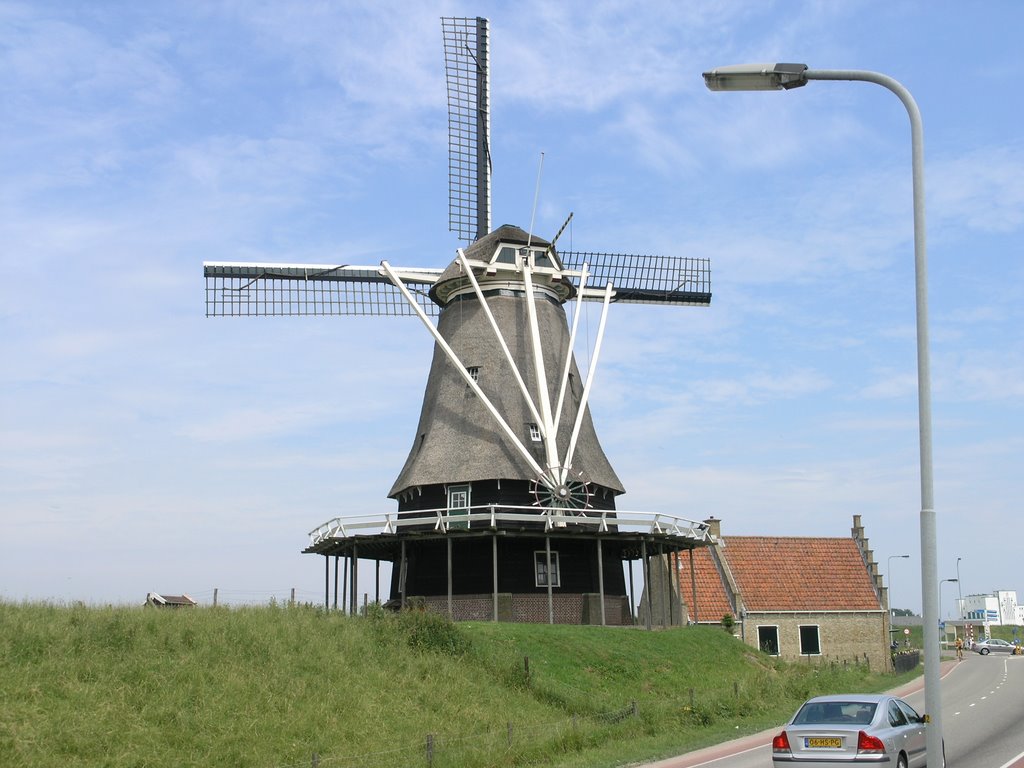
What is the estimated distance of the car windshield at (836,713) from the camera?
1541 cm

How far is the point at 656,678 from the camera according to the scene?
103 feet

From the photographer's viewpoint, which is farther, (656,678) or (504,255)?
(504,255)

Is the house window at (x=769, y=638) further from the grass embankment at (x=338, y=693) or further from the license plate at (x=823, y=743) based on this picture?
the license plate at (x=823, y=743)

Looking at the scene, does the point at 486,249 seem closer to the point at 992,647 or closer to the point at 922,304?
the point at 922,304

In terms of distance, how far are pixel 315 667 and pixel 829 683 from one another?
1924cm

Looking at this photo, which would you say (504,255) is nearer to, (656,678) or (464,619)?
(464,619)

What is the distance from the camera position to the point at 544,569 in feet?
120

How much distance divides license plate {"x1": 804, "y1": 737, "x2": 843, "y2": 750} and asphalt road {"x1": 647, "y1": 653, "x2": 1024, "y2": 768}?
4452 millimetres

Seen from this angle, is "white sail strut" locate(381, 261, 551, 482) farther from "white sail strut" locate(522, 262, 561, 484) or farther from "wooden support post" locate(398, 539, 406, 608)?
"wooden support post" locate(398, 539, 406, 608)

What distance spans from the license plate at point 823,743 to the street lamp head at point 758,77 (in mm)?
8784

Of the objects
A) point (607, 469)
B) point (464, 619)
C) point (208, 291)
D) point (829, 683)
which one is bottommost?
point (829, 683)

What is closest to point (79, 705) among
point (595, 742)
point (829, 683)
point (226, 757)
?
point (226, 757)

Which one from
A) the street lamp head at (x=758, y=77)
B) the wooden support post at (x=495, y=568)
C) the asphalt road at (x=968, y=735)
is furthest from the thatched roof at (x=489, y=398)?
the street lamp head at (x=758, y=77)

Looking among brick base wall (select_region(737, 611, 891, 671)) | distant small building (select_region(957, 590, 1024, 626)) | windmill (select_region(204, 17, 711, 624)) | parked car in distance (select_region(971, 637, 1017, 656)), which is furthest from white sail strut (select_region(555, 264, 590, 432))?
distant small building (select_region(957, 590, 1024, 626))
